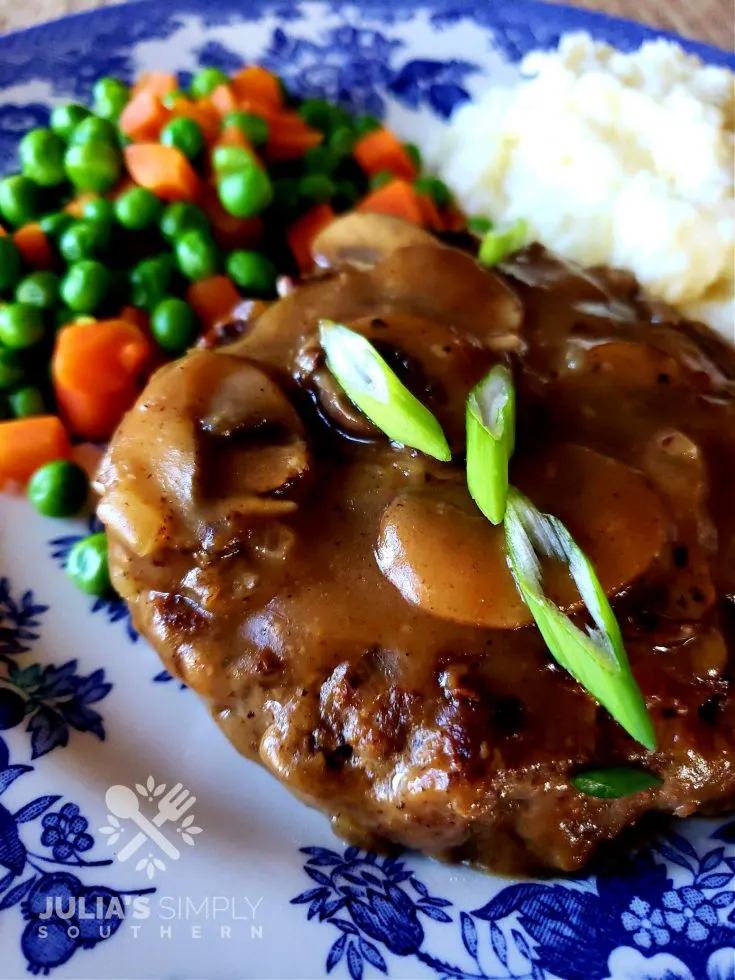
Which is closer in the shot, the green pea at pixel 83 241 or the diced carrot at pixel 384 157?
the green pea at pixel 83 241

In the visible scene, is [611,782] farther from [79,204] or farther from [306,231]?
[79,204]

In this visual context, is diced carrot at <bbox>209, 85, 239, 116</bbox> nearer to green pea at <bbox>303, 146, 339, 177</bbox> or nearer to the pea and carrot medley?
the pea and carrot medley

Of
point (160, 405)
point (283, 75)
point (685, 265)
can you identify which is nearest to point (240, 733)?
point (160, 405)

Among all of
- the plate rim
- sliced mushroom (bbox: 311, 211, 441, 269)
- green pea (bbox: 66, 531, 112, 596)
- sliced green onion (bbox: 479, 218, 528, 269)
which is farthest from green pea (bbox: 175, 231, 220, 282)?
the plate rim

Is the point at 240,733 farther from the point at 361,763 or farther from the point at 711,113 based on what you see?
the point at 711,113

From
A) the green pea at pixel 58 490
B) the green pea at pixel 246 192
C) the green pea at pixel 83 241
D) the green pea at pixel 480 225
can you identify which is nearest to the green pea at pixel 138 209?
the green pea at pixel 83 241

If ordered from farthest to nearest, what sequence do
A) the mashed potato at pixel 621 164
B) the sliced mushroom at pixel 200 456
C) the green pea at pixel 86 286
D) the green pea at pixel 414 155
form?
the green pea at pixel 414 155 < the green pea at pixel 86 286 < the mashed potato at pixel 621 164 < the sliced mushroom at pixel 200 456

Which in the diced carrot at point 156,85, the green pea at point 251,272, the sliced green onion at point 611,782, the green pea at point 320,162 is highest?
the diced carrot at point 156,85

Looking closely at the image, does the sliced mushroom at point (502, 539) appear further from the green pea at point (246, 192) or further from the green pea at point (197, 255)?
the green pea at point (246, 192)
